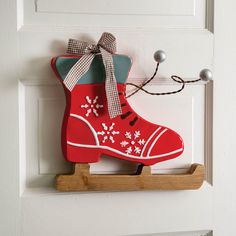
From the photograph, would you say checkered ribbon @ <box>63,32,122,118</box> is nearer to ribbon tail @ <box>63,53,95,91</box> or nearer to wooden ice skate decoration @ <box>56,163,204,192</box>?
ribbon tail @ <box>63,53,95,91</box>

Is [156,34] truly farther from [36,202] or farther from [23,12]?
Answer: [36,202]

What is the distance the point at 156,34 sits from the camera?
2.42 feet

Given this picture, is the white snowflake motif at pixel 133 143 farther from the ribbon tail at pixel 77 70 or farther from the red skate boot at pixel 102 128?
the ribbon tail at pixel 77 70

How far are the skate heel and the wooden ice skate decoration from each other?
0.01 m

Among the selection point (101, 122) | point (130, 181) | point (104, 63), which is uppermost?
point (104, 63)

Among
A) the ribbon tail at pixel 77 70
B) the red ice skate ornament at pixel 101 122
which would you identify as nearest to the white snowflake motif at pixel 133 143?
the red ice skate ornament at pixel 101 122

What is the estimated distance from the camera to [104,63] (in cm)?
67

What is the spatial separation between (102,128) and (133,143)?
6 centimetres

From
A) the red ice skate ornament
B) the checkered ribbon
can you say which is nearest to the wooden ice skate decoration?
the red ice skate ornament

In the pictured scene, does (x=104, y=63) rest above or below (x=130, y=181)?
above

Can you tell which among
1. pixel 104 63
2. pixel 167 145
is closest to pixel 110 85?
pixel 104 63

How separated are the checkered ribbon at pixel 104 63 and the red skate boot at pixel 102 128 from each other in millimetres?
13

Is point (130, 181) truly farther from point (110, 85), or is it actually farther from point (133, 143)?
point (110, 85)

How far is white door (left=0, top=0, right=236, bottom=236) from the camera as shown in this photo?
0.70 metres
